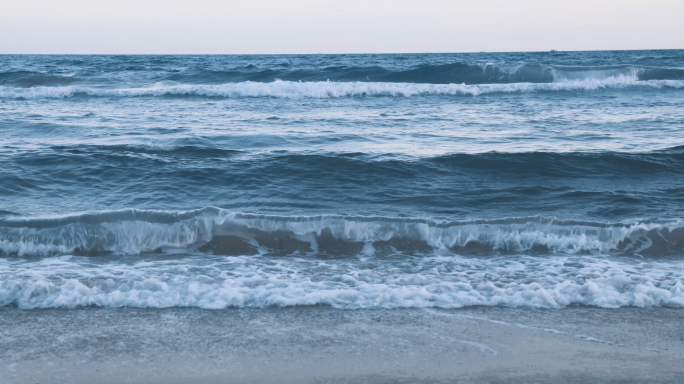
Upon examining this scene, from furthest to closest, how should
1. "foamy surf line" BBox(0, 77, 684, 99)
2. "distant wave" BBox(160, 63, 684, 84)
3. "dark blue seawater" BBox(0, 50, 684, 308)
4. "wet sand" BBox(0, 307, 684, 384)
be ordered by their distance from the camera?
"distant wave" BBox(160, 63, 684, 84) → "foamy surf line" BBox(0, 77, 684, 99) → "dark blue seawater" BBox(0, 50, 684, 308) → "wet sand" BBox(0, 307, 684, 384)

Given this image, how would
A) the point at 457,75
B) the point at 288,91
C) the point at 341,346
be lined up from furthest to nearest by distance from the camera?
the point at 457,75 → the point at 288,91 → the point at 341,346

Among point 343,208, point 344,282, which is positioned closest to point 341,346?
point 344,282

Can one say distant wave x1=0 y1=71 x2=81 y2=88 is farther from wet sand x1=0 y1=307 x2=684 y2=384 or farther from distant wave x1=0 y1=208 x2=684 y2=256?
wet sand x1=0 y1=307 x2=684 y2=384

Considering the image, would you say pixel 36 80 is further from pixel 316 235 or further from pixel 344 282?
pixel 344 282

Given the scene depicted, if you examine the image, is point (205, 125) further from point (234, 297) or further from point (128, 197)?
point (234, 297)

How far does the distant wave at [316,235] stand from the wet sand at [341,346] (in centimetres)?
151

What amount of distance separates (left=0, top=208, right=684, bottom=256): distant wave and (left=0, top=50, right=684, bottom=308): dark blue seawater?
0.02m

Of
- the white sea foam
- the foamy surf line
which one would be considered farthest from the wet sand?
the foamy surf line

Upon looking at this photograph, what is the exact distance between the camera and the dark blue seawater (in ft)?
14.8

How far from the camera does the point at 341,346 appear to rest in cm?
356

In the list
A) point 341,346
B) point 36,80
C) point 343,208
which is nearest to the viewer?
point 341,346

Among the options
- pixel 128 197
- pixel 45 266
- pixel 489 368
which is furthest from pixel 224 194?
pixel 489 368

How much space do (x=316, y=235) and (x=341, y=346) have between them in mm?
2395

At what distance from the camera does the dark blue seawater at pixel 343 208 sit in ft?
14.8
